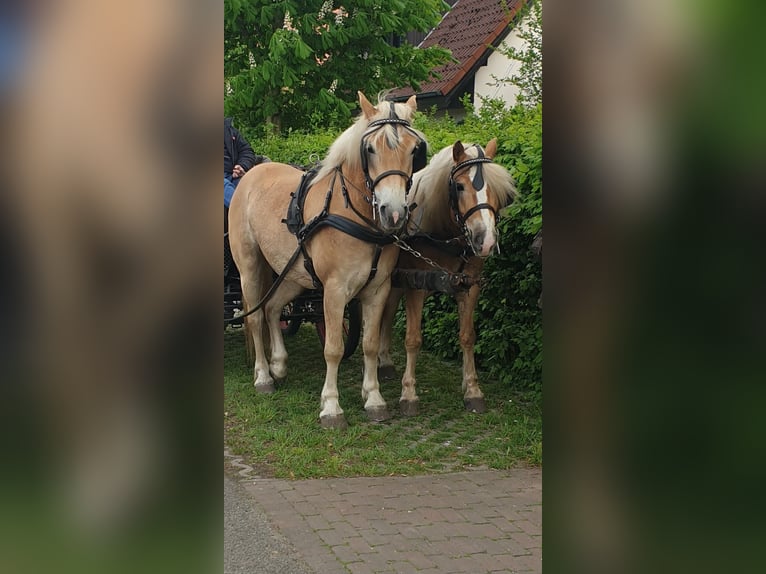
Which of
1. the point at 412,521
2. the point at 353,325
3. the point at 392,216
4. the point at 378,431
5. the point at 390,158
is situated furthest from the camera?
the point at 353,325

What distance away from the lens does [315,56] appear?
1298 cm

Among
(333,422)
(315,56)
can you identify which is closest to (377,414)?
(333,422)

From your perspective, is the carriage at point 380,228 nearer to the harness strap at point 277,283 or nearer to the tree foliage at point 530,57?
the harness strap at point 277,283

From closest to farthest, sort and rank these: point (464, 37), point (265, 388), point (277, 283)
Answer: point (277, 283)
point (265, 388)
point (464, 37)

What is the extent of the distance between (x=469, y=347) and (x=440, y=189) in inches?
48.5

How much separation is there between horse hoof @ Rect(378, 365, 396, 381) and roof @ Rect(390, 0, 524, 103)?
350 inches

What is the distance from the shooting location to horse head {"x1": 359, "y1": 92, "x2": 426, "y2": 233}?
499 centimetres

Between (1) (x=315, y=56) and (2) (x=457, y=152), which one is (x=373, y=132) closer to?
(2) (x=457, y=152)

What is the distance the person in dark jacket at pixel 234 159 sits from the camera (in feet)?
26.0

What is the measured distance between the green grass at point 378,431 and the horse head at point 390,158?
4.87 ft

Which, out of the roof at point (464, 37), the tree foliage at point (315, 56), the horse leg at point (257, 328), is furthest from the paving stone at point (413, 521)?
the roof at point (464, 37)
